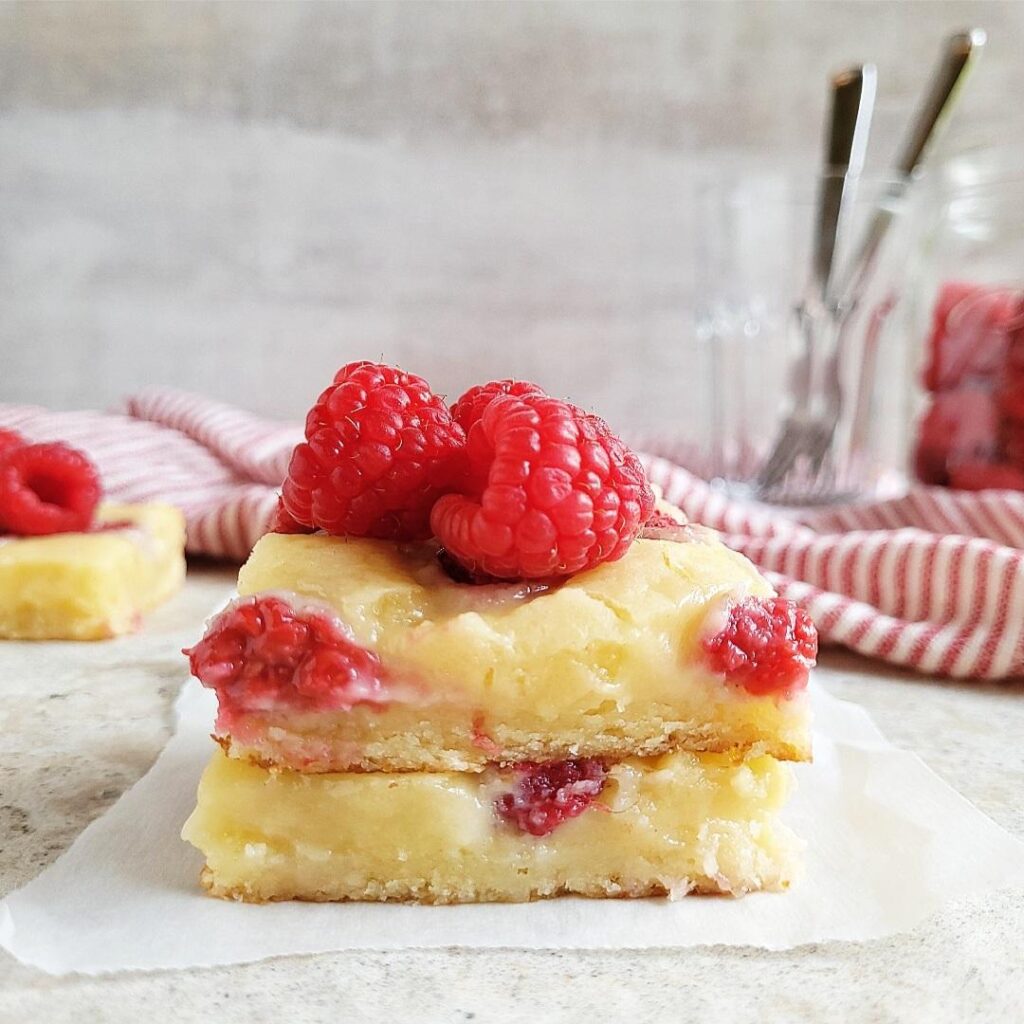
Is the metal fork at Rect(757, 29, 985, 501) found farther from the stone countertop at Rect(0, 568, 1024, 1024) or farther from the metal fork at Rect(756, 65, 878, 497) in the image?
the stone countertop at Rect(0, 568, 1024, 1024)

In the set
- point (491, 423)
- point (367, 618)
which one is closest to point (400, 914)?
point (367, 618)

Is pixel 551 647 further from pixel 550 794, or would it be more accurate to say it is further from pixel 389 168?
pixel 389 168

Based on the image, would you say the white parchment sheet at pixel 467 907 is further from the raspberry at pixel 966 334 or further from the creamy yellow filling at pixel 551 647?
the raspberry at pixel 966 334

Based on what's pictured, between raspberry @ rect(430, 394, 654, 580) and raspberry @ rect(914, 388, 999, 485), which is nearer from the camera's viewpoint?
raspberry @ rect(430, 394, 654, 580)

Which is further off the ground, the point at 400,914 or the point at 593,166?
the point at 593,166

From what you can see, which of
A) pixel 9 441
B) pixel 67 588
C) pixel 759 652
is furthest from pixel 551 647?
pixel 9 441

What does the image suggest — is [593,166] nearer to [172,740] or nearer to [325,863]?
[172,740]

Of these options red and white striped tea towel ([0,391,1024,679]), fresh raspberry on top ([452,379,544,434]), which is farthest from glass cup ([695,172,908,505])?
fresh raspberry on top ([452,379,544,434])
